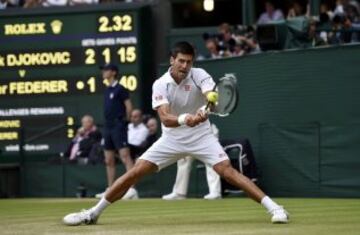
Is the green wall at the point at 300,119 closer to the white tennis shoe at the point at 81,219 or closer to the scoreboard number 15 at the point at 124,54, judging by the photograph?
the scoreboard number 15 at the point at 124,54

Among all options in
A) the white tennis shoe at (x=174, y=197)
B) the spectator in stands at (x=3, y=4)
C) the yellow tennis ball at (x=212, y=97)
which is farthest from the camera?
the spectator in stands at (x=3, y=4)

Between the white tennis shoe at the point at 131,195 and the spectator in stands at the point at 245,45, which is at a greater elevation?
the spectator in stands at the point at 245,45

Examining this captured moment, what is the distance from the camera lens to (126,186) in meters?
11.9

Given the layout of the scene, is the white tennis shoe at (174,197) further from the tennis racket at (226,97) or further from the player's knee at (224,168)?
the player's knee at (224,168)

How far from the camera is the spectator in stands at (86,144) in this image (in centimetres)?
2172

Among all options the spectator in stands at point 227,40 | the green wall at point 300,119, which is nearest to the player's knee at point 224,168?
the green wall at point 300,119

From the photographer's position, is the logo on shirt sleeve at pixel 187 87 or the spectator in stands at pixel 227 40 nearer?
the logo on shirt sleeve at pixel 187 87

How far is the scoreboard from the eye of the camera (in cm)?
2184

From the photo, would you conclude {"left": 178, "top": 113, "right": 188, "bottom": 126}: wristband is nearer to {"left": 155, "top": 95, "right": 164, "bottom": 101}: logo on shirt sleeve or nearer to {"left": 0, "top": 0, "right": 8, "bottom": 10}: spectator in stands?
{"left": 155, "top": 95, "right": 164, "bottom": 101}: logo on shirt sleeve

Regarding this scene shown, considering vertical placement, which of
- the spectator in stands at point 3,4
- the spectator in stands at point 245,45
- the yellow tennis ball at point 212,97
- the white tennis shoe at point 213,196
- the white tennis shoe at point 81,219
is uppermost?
the spectator in stands at point 3,4

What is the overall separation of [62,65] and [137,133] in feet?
6.96

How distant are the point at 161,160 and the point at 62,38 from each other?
10573 mm

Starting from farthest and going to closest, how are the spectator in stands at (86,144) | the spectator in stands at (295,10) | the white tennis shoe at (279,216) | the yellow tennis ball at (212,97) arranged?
the spectator in stands at (86,144) < the spectator in stands at (295,10) < the yellow tennis ball at (212,97) < the white tennis shoe at (279,216)

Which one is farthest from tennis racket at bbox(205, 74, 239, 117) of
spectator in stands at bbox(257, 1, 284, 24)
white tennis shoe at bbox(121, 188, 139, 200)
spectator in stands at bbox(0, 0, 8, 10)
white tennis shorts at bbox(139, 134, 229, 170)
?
spectator in stands at bbox(0, 0, 8, 10)
